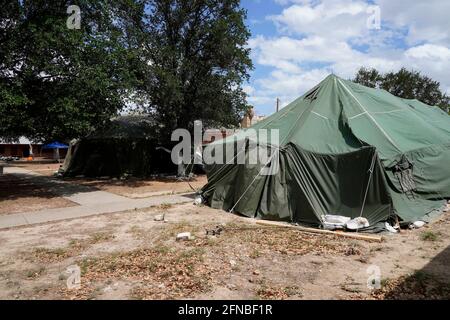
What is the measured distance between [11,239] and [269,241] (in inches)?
224

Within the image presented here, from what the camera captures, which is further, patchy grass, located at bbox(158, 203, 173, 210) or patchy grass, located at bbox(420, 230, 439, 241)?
patchy grass, located at bbox(158, 203, 173, 210)

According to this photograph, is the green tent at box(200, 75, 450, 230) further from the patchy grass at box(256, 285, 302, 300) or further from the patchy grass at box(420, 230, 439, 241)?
the patchy grass at box(256, 285, 302, 300)

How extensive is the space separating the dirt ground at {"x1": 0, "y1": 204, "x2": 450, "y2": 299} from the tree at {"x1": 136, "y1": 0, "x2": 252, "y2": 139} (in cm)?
1112

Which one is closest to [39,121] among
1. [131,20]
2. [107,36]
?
[107,36]

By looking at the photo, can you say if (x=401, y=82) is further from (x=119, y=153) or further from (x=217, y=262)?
(x=217, y=262)

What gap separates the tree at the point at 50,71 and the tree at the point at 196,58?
4.02 m

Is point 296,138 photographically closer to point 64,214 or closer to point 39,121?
point 64,214

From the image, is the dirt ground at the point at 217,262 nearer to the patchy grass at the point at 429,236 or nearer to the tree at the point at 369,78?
the patchy grass at the point at 429,236

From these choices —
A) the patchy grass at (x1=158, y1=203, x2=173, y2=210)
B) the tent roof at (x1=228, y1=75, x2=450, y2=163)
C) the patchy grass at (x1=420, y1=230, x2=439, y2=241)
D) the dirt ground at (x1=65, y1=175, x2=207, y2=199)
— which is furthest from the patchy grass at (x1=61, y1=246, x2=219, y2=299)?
the dirt ground at (x1=65, y1=175, x2=207, y2=199)

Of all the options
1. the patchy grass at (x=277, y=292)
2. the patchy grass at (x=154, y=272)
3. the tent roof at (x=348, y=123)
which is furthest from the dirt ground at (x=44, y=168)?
the patchy grass at (x=277, y=292)

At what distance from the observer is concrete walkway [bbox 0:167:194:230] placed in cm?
1012

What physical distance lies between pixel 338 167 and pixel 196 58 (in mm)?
12517

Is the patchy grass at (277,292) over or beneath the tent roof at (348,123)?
beneath

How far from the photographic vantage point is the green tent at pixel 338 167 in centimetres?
903
